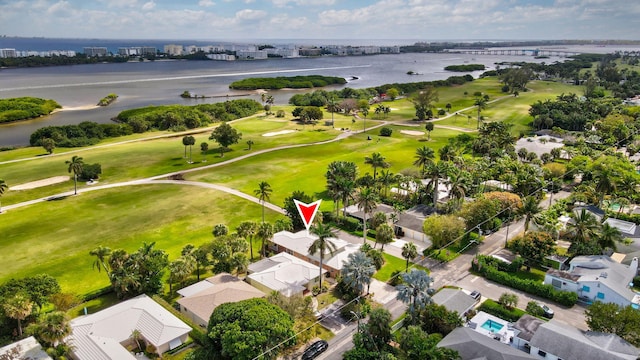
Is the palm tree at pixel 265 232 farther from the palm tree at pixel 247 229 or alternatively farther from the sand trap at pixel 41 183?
the sand trap at pixel 41 183

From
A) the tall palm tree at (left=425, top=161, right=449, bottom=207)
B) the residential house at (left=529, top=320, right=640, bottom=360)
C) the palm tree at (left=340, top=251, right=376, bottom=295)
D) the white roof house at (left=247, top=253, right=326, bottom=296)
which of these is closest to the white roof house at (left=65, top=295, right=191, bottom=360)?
the white roof house at (left=247, top=253, right=326, bottom=296)

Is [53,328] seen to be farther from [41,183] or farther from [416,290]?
[41,183]

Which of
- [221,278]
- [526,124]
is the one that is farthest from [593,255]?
[526,124]

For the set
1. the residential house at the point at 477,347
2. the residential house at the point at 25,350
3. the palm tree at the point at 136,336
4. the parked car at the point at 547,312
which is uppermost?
the residential house at the point at 477,347

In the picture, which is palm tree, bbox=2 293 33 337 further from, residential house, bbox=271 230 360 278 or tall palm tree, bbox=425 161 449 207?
tall palm tree, bbox=425 161 449 207

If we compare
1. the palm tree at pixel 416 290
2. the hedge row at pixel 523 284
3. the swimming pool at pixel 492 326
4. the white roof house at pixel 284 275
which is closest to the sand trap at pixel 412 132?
the hedge row at pixel 523 284

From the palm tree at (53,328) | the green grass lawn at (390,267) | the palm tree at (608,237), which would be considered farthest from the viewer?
the green grass lawn at (390,267)

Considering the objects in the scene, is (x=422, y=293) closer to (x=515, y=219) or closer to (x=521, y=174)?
(x=515, y=219)
